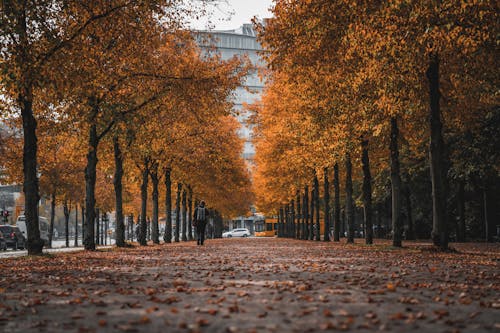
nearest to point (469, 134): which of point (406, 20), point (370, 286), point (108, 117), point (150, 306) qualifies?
point (406, 20)

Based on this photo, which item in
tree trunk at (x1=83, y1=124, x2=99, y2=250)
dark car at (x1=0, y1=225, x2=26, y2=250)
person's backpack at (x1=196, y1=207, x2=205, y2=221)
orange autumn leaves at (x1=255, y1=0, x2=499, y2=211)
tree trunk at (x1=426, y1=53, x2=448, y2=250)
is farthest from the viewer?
dark car at (x1=0, y1=225, x2=26, y2=250)

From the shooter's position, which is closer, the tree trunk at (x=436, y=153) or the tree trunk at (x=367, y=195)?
the tree trunk at (x=436, y=153)

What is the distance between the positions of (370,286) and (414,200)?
1403 inches

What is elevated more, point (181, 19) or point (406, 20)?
point (181, 19)

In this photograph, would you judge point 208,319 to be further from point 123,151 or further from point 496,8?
point 123,151

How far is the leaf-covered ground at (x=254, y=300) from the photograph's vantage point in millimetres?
5711

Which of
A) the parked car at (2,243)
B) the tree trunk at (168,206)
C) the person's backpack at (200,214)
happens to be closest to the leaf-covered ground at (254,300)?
the person's backpack at (200,214)

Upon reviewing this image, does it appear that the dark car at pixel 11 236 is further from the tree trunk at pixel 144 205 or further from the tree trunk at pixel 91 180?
the tree trunk at pixel 91 180

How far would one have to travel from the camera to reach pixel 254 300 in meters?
7.45

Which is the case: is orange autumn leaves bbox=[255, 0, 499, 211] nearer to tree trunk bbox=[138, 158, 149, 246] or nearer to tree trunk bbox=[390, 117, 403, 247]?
tree trunk bbox=[390, 117, 403, 247]

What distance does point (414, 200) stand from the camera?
4325cm

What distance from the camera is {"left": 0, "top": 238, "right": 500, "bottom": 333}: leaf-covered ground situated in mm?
5711

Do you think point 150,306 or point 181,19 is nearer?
point 150,306

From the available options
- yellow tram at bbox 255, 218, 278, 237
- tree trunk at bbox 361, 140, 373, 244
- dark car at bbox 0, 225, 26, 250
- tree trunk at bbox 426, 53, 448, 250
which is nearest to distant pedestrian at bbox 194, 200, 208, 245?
tree trunk at bbox 361, 140, 373, 244
